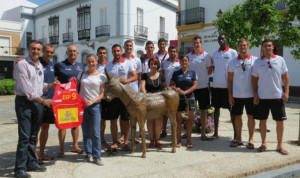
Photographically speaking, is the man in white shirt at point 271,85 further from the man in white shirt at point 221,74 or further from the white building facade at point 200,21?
the white building facade at point 200,21

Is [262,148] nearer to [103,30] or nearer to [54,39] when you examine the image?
[103,30]

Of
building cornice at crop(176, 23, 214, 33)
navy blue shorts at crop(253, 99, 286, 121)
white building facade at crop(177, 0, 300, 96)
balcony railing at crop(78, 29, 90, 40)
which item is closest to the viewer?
navy blue shorts at crop(253, 99, 286, 121)

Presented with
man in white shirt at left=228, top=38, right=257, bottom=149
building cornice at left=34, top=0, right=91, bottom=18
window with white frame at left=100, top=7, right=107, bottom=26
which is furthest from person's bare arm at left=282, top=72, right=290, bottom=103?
building cornice at left=34, top=0, right=91, bottom=18

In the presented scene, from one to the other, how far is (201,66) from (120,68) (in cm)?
198

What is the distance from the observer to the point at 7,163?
4672mm

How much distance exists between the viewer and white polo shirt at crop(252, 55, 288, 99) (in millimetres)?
5156

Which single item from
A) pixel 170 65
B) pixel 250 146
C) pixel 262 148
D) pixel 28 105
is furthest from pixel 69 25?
pixel 262 148

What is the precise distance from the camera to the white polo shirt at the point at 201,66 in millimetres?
6094

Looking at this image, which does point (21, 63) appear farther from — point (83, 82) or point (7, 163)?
point (7, 163)

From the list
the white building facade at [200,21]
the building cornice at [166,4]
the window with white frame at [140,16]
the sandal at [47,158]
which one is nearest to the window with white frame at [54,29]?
the window with white frame at [140,16]

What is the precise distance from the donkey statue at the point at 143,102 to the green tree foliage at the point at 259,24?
3.43 m

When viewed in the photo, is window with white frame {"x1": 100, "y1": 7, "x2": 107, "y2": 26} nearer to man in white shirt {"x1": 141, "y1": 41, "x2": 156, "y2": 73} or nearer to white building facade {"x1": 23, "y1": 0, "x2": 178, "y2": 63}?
white building facade {"x1": 23, "y1": 0, "x2": 178, "y2": 63}

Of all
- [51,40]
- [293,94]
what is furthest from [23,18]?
[293,94]

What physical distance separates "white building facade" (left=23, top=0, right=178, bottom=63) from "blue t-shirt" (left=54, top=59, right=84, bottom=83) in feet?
60.3
